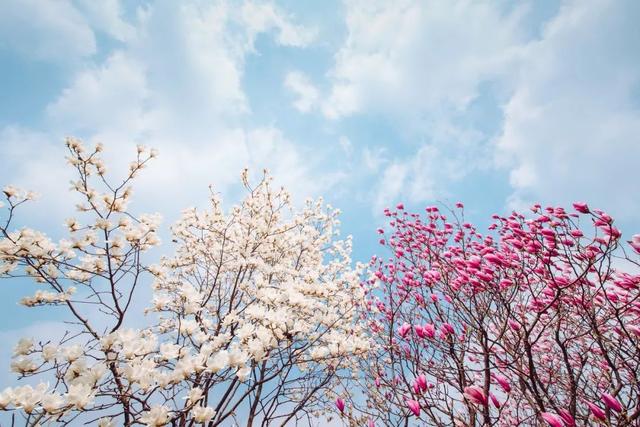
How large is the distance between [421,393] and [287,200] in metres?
5.31

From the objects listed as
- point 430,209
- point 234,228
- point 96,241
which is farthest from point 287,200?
point 96,241

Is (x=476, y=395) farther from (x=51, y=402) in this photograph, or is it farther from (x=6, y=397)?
(x=6, y=397)

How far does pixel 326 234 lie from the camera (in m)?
9.27

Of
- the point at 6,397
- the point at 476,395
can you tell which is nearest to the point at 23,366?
the point at 6,397

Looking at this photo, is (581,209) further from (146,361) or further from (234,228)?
(234,228)

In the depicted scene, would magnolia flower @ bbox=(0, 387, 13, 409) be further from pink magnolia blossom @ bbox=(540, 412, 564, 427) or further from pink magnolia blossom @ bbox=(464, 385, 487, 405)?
pink magnolia blossom @ bbox=(540, 412, 564, 427)

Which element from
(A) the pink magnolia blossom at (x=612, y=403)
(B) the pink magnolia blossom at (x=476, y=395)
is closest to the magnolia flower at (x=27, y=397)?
(B) the pink magnolia blossom at (x=476, y=395)

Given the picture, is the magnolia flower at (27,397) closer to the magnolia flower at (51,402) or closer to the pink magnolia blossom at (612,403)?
the magnolia flower at (51,402)

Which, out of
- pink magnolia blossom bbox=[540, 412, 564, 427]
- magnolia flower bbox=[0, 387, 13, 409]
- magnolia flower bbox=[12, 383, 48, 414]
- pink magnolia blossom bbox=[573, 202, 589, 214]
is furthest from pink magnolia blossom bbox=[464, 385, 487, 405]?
magnolia flower bbox=[0, 387, 13, 409]

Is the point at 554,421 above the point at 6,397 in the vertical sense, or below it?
below

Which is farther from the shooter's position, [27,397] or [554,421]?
[27,397]

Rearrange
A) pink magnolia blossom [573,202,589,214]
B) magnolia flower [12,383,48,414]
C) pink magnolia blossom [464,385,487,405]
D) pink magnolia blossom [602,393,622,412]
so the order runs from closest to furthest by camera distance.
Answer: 1. pink magnolia blossom [602,393,622,412]
2. magnolia flower [12,383,48,414]
3. pink magnolia blossom [464,385,487,405]
4. pink magnolia blossom [573,202,589,214]

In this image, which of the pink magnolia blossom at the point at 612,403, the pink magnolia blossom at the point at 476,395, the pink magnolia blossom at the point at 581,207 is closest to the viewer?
Result: the pink magnolia blossom at the point at 612,403

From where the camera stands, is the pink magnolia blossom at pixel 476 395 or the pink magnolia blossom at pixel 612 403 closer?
the pink magnolia blossom at pixel 612 403
